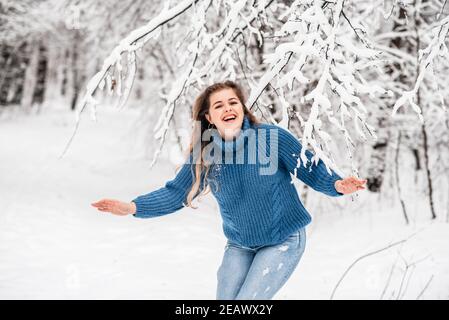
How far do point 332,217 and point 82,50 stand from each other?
20.2 meters

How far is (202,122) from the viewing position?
2500 mm

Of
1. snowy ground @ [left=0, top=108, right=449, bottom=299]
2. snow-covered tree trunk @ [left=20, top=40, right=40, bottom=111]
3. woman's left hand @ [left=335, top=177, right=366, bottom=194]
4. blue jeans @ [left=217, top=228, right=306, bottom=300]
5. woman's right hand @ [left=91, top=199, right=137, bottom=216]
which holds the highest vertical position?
snow-covered tree trunk @ [left=20, top=40, right=40, bottom=111]

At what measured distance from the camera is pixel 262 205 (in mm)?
2137

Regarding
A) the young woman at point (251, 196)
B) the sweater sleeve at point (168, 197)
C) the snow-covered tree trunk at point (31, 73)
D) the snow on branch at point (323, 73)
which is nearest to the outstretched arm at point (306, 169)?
the young woman at point (251, 196)

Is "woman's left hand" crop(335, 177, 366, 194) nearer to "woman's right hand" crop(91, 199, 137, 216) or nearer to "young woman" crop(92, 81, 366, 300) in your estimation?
"young woman" crop(92, 81, 366, 300)

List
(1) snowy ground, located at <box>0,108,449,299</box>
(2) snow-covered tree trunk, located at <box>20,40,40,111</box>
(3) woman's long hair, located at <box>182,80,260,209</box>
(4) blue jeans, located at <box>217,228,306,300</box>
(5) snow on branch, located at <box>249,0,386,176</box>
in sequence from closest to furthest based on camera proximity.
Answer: (5) snow on branch, located at <box>249,0,386,176</box>
(4) blue jeans, located at <box>217,228,306,300</box>
(3) woman's long hair, located at <box>182,80,260,209</box>
(1) snowy ground, located at <box>0,108,449,299</box>
(2) snow-covered tree trunk, located at <box>20,40,40,111</box>

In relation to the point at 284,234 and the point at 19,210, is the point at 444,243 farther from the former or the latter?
the point at 19,210

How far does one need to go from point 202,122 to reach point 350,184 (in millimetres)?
949

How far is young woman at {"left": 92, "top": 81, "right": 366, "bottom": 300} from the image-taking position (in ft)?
6.89

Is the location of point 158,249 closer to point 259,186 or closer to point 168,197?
point 168,197

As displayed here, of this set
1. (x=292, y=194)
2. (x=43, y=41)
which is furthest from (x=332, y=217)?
(x=43, y=41)

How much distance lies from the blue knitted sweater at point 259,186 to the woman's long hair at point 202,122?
0.18ft

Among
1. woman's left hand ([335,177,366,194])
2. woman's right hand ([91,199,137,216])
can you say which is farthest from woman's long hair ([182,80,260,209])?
woman's left hand ([335,177,366,194])

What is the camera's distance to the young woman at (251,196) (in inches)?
82.7
